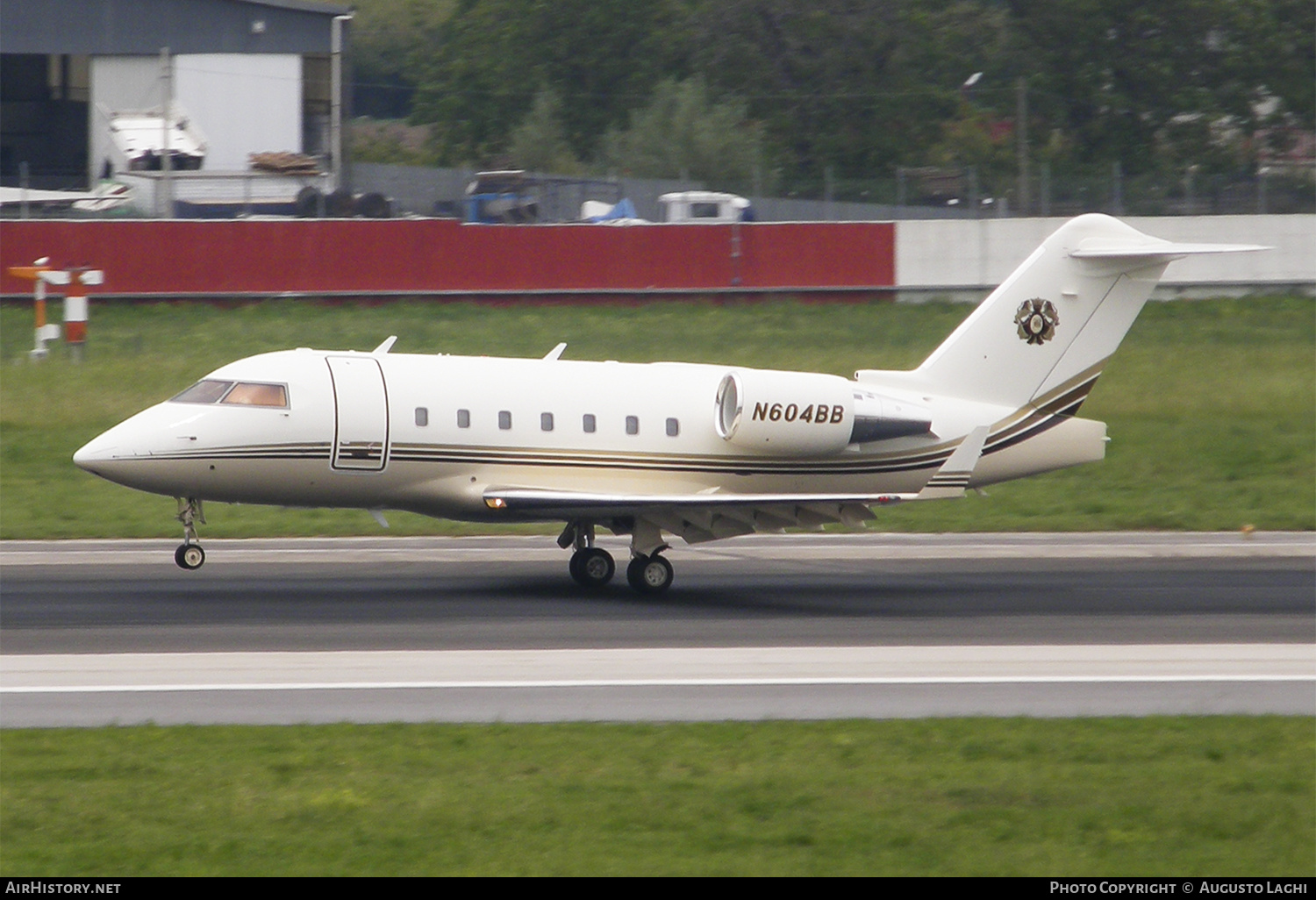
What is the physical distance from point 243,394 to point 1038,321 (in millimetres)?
10222

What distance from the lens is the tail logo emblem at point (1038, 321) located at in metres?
21.3

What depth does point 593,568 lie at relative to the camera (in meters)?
20.0

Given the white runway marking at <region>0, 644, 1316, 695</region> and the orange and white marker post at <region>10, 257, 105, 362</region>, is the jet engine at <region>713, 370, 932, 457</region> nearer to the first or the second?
the white runway marking at <region>0, 644, 1316, 695</region>

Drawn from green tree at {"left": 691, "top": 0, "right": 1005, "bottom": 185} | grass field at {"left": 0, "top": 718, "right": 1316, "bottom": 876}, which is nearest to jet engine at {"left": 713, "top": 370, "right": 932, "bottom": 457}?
grass field at {"left": 0, "top": 718, "right": 1316, "bottom": 876}

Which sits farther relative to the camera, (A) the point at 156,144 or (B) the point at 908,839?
(A) the point at 156,144

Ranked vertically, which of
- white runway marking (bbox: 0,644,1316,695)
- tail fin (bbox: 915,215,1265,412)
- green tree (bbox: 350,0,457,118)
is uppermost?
green tree (bbox: 350,0,457,118)

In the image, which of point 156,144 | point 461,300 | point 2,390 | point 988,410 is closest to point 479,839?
point 988,410

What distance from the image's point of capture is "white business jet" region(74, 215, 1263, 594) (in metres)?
18.8

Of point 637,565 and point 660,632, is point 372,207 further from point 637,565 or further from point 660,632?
point 660,632

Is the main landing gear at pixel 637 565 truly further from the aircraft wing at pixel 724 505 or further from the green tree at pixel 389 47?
the green tree at pixel 389 47

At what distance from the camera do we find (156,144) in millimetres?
52062

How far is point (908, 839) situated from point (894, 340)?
2937 centimetres

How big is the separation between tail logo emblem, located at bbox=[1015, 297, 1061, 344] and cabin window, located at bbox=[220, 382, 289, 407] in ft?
31.3
